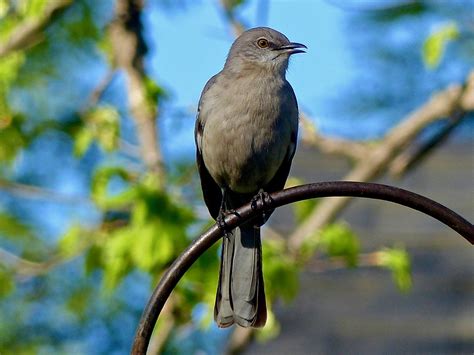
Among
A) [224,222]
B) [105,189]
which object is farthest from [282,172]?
[105,189]

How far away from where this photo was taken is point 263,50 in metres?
4.83

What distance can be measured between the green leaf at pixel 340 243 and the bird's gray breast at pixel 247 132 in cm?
166

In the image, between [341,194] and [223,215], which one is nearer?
[341,194]

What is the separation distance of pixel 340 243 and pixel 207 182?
65.7 inches

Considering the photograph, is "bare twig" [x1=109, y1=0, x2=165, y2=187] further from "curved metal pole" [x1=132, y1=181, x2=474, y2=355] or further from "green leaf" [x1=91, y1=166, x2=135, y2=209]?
"curved metal pole" [x1=132, y1=181, x2=474, y2=355]

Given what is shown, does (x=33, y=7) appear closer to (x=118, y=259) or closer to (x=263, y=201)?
(x=118, y=259)

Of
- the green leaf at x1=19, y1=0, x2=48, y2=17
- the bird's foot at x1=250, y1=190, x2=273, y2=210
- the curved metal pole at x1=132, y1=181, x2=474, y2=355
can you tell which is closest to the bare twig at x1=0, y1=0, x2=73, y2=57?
the green leaf at x1=19, y1=0, x2=48, y2=17

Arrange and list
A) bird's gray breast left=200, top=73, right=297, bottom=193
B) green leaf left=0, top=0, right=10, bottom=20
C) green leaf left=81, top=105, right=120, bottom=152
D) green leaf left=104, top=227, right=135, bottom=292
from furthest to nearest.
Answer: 1. green leaf left=81, top=105, right=120, bottom=152
2. green leaf left=0, top=0, right=10, bottom=20
3. green leaf left=104, top=227, right=135, bottom=292
4. bird's gray breast left=200, top=73, right=297, bottom=193

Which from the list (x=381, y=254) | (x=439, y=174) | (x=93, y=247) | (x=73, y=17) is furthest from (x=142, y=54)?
(x=439, y=174)

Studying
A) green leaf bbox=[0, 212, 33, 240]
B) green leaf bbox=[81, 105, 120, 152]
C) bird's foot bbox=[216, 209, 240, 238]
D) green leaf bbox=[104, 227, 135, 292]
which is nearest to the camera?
bird's foot bbox=[216, 209, 240, 238]

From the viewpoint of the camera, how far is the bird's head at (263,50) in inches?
186


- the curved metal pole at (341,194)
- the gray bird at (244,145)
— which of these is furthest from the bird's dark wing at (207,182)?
the curved metal pole at (341,194)

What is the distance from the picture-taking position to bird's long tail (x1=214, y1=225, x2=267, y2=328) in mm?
3793

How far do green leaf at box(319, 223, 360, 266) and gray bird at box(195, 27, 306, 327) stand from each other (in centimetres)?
148
